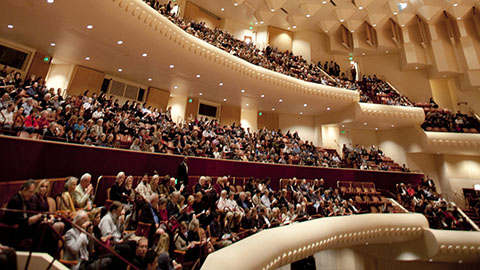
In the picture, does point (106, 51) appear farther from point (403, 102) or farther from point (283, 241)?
point (403, 102)

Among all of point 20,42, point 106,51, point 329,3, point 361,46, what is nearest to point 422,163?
point 361,46

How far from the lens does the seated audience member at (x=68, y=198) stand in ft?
8.31

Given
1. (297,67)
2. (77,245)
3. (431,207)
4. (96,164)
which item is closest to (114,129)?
(96,164)

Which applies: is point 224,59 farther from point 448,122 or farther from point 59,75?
point 448,122

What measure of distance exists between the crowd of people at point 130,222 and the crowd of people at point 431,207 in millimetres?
5141

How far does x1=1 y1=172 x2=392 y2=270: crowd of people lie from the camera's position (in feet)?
6.20

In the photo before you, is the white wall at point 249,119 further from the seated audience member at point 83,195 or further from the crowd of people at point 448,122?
the seated audience member at point 83,195

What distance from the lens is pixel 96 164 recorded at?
4.03 meters

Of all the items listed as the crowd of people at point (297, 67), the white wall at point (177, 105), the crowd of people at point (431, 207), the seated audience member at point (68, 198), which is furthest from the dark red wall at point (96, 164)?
the white wall at point (177, 105)

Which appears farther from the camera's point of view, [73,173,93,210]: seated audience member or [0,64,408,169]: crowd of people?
[0,64,408,169]: crowd of people

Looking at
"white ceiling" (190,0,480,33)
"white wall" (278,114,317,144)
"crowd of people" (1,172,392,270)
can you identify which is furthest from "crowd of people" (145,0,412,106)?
"crowd of people" (1,172,392,270)

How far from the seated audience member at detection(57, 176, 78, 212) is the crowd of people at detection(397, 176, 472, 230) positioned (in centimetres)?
896

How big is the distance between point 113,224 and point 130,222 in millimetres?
543

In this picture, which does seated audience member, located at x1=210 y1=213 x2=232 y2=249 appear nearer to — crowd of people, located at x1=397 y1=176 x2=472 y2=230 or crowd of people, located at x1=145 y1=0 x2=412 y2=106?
crowd of people, located at x1=145 y1=0 x2=412 y2=106
